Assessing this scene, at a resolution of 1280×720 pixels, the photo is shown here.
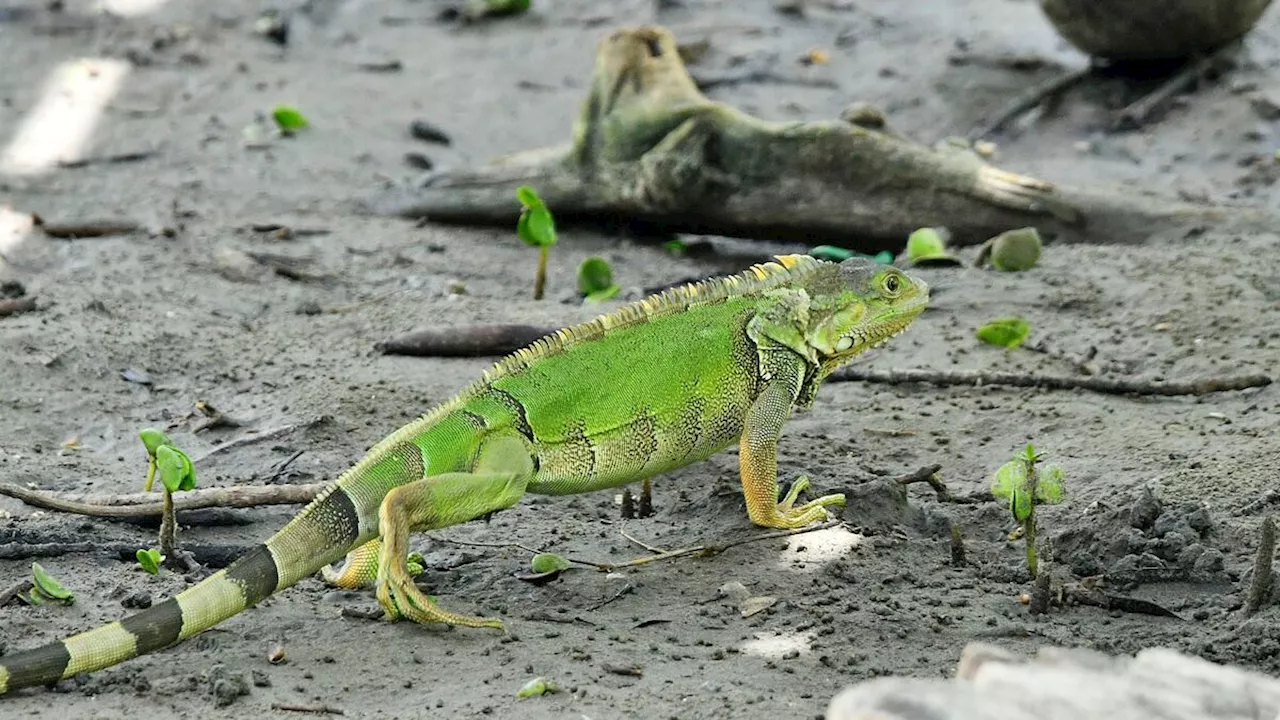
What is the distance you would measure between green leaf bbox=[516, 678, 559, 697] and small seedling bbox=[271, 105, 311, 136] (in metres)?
6.78

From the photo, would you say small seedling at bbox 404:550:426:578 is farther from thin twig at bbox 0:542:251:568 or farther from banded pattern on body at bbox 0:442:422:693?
thin twig at bbox 0:542:251:568

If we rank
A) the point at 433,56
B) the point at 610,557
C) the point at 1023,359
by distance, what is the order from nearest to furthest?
the point at 610,557
the point at 1023,359
the point at 433,56

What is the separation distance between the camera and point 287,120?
10.0m

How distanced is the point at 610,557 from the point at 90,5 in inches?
363

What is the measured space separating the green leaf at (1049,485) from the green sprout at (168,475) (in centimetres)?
237

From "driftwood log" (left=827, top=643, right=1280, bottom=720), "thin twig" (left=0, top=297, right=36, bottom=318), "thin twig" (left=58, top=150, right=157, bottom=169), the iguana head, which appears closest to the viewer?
"driftwood log" (left=827, top=643, right=1280, bottom=720)

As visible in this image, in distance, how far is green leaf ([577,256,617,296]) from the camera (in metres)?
7.52

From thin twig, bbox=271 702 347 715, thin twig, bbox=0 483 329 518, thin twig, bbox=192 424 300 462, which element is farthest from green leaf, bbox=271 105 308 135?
thin twig, bbox=271 702 347 715

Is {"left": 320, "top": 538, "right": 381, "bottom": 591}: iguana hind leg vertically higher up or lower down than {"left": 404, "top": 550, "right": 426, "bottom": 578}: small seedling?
higher up

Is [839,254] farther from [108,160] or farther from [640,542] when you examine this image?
[108,160]

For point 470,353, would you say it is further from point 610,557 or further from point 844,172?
point 844,172

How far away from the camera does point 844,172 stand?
795cm

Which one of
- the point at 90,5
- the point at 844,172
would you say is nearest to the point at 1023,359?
the point at 844,172

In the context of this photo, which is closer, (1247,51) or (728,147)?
(728,147)
